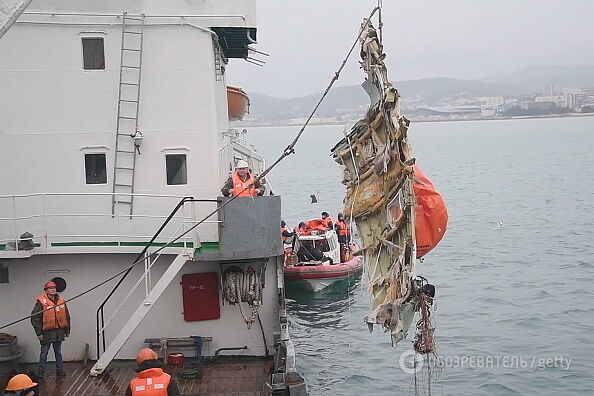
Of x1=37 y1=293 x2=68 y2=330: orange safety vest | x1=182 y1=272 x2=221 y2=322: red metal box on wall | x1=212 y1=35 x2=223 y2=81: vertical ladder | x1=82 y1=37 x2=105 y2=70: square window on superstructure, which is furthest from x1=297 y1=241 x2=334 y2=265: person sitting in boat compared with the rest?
x1=37 y1=293 x2=68 y2=330: orange safety vest

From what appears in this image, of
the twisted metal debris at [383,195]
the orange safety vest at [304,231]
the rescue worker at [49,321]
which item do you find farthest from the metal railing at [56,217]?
the orange safety vest at [304,231]

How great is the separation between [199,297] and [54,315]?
7.86ft

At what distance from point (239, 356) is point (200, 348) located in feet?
2.33

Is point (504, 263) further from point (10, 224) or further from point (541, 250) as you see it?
point (10, 224)

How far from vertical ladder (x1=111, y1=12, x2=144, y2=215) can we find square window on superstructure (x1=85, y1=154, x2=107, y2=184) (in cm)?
25

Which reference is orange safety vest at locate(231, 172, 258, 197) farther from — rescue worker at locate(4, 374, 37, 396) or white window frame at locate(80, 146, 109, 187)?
rescue worker at locate(4, 374, 37, 396)

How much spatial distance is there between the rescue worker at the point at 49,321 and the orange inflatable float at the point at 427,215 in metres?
5.83

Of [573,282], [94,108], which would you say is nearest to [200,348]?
[94,108]

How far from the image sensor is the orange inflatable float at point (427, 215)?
791 centimetres

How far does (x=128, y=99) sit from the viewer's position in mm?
12352

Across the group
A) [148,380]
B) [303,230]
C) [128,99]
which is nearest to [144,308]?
[128,99]

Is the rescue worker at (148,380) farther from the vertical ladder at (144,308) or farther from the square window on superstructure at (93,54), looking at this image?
the square window on superstructure at (93,54)

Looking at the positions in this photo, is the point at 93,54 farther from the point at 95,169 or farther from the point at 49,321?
the point at 49,321

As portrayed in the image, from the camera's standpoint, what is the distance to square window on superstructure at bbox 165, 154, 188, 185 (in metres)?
12.6
